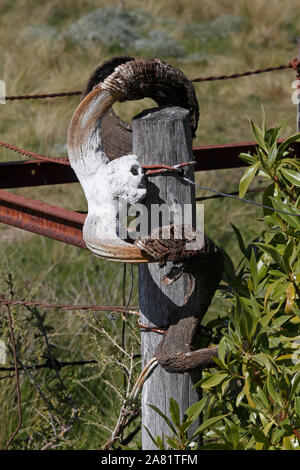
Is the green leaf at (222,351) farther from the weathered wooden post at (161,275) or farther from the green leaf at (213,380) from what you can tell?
the weathered wooden post at (161,275)

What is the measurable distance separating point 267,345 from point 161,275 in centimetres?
38

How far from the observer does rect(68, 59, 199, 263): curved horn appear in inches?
68.2

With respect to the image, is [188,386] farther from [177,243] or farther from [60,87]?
[60,87]

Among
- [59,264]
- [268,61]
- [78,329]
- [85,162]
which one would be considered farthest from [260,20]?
[85,162]

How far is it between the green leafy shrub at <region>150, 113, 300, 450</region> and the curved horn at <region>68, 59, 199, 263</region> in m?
A: 0.32

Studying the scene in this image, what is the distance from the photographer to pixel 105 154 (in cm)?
190

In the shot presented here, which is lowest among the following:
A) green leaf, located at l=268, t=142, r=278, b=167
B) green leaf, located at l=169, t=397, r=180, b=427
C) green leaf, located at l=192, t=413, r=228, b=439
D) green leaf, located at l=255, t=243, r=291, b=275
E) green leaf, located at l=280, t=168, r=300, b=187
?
green leaf, located at l=192, t=413, r=228, b=439

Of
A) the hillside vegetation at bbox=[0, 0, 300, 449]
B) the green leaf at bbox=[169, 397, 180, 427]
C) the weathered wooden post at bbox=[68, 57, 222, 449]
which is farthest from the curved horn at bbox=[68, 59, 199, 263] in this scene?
the hillside vegetation at bbox=[0, 0, 300, 449]

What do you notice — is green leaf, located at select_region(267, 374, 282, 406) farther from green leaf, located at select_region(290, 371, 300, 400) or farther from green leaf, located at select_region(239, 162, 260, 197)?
A: green leaf, located at select_region(239, 162, 260, 197)

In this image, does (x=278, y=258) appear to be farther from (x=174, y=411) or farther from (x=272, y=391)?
(x=174, y=411)

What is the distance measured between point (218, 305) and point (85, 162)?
265cm

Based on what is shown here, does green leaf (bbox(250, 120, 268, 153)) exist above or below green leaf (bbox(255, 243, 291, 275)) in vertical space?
above

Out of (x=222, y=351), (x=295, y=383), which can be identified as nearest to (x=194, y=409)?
(x=222, y=351)

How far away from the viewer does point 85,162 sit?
1854 mm
